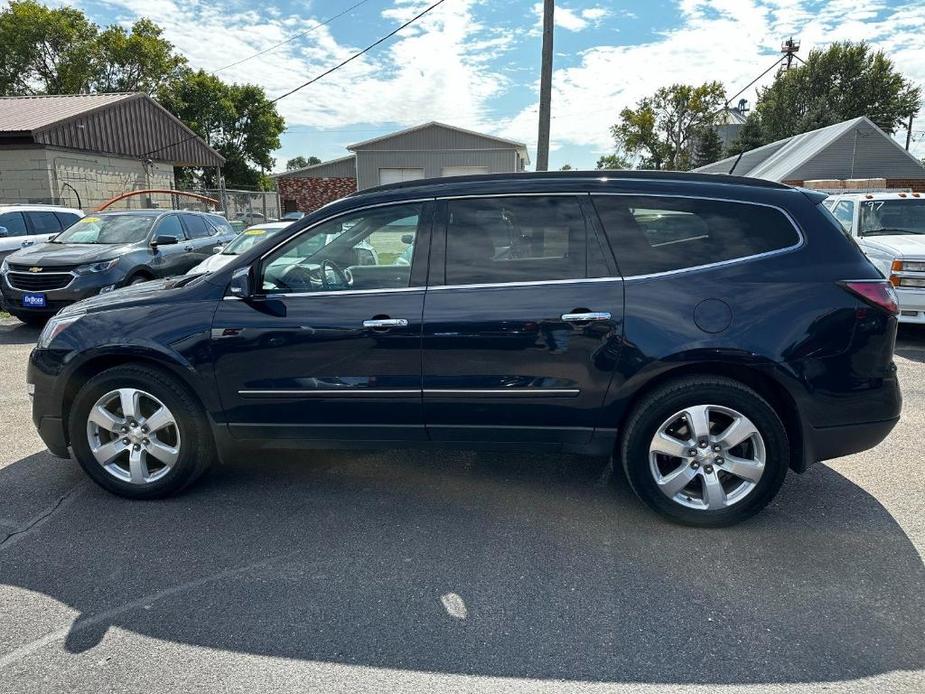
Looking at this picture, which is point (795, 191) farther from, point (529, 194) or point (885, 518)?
point (885, 518)

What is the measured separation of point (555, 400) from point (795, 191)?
1692 millimetres

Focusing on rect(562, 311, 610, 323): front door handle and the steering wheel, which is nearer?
rect(562, 311, 610, 323): front door handle

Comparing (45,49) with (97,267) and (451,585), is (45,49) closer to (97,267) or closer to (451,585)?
(97,267)

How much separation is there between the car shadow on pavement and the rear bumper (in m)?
0.42

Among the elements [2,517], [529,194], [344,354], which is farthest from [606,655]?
[2,517]

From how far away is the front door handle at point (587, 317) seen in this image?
126 inches

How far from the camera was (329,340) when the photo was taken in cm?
340

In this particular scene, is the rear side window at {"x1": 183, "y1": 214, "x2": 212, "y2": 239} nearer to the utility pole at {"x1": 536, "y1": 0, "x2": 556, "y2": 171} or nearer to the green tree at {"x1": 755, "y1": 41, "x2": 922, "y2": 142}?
the utility pole at {"x1": 536, "y1": 0, "x2": 556, "y2": 171}

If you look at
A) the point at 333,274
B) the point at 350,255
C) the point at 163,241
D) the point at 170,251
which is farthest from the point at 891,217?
the point at 170,251

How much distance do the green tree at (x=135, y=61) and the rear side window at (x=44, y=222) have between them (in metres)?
37.2

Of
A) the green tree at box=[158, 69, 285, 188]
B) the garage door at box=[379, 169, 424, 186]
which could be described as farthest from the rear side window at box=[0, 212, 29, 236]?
the green tree at box=[158, 69, 285, 188]

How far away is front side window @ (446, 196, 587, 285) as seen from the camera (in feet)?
10.9

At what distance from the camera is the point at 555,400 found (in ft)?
10.9

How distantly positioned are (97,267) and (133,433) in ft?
20.3
